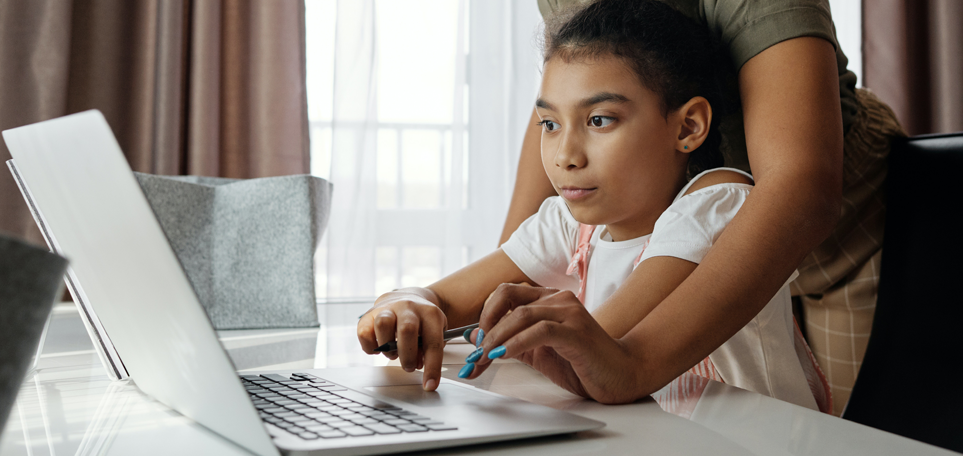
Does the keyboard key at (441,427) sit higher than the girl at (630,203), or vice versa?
the girl at (630,203)

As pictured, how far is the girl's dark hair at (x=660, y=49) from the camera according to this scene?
2.44ft

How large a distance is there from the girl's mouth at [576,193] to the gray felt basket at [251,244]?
1.46 feet

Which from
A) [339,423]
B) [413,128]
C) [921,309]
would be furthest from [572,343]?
[413,128]

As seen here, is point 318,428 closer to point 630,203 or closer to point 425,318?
point 425,318

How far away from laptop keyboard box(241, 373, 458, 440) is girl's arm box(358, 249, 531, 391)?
0.20 feet

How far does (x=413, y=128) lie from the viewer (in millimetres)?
2113

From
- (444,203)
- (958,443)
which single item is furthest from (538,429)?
(444,203)

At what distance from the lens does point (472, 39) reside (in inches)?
85.0

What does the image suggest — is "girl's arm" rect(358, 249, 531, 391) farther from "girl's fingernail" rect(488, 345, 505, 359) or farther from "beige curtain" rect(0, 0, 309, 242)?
"beige curtain" rect(0, 0, 309, 242)

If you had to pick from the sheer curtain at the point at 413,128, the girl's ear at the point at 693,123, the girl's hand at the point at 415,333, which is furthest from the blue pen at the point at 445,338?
the sheer curtain at the point at 413,128

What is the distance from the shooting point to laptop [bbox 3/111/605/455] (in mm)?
260

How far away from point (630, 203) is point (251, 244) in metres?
0.61

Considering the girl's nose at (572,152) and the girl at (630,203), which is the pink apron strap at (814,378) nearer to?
the girl at (630,203)

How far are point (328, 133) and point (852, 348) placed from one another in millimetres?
1606
